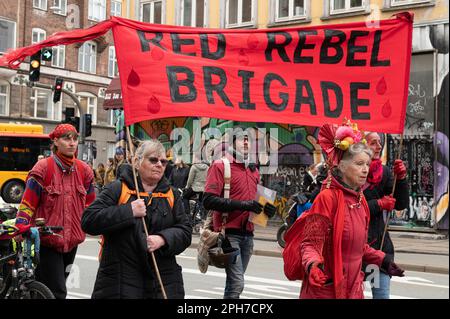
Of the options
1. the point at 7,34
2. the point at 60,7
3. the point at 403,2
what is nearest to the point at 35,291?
the point at 403,2

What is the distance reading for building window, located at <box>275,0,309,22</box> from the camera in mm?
23516

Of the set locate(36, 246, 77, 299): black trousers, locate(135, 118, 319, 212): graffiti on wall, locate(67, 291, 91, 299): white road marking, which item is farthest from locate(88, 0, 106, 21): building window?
locate(36, 246, 77, 299): black trousers

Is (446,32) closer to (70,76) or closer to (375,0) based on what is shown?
(375,0)

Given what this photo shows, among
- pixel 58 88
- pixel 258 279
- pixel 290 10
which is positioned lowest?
pixel 258 279

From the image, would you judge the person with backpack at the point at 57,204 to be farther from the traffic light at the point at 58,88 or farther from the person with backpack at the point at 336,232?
the traffic light at the point at 58,88

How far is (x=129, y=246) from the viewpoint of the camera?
16.8 feet

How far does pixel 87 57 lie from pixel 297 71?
4593cm

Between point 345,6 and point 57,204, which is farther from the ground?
point 345,6

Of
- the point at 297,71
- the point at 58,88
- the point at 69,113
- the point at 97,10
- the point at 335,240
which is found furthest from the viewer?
the point at 97,10

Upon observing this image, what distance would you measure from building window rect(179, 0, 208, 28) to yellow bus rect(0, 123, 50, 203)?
9191 mm

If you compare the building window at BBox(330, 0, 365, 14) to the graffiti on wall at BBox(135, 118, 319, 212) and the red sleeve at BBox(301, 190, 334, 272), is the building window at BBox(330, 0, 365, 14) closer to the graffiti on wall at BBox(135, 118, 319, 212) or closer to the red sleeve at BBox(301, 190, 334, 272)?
the graffiti on wall at BBox(135, 118, 319, 212)

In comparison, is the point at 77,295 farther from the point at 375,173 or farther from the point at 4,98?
the point at 4,98

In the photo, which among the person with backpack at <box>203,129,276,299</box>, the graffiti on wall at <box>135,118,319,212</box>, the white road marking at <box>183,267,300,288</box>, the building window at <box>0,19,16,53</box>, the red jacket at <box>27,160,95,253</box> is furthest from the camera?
the building window at <box>0,19,16,53</box>

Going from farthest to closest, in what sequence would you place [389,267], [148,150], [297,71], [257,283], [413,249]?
[413,249], [257,283], [297,71], [389,267], [148,150]
